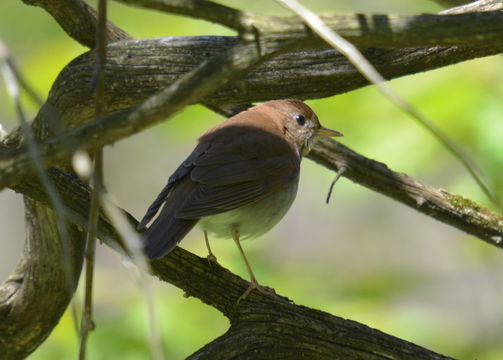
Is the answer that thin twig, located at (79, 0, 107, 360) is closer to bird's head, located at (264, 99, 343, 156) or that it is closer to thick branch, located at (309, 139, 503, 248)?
thick branch, located at (309, 139, 503, 248)

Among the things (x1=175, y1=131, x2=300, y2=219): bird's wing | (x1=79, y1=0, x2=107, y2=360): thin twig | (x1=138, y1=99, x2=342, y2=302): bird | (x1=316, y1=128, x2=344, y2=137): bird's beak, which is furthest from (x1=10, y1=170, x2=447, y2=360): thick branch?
(x1=316, y1=128, x2=344, y2=137): bird's beak

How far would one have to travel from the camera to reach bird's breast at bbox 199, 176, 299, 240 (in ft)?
15.5

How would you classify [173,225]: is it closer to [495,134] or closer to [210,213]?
[210,213]

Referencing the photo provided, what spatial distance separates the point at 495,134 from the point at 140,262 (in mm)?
3884

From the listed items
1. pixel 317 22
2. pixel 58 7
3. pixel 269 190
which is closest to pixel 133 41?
pixel 58 7

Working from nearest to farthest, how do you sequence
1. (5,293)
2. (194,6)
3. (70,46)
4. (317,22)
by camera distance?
(317,22) → (194,6) → (5,293) → (70,46)

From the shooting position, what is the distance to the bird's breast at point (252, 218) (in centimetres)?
472

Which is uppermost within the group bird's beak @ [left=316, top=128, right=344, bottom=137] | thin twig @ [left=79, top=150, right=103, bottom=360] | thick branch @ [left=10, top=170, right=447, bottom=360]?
bird's beak @ [left=316, top=128, right=344, bottom=137]

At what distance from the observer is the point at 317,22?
222 cm

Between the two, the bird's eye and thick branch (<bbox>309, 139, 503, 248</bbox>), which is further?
the bird's eye

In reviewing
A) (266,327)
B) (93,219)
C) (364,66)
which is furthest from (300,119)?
(364,66)

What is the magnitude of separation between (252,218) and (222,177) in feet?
1.23

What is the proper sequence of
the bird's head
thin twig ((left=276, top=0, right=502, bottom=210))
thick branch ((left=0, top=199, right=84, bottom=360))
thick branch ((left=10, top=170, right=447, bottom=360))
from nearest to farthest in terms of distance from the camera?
1. thin twig ((left=276, top=0, right=502, bottom=210))
2. thick branch ((left=10, top=170, right=447, bottom=360))
3. thick branch ((left=0, top=199, right=84, bottom=360))
4. the bird's head

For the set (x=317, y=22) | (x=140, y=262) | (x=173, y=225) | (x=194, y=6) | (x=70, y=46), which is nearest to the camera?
(x=140, y=262)
